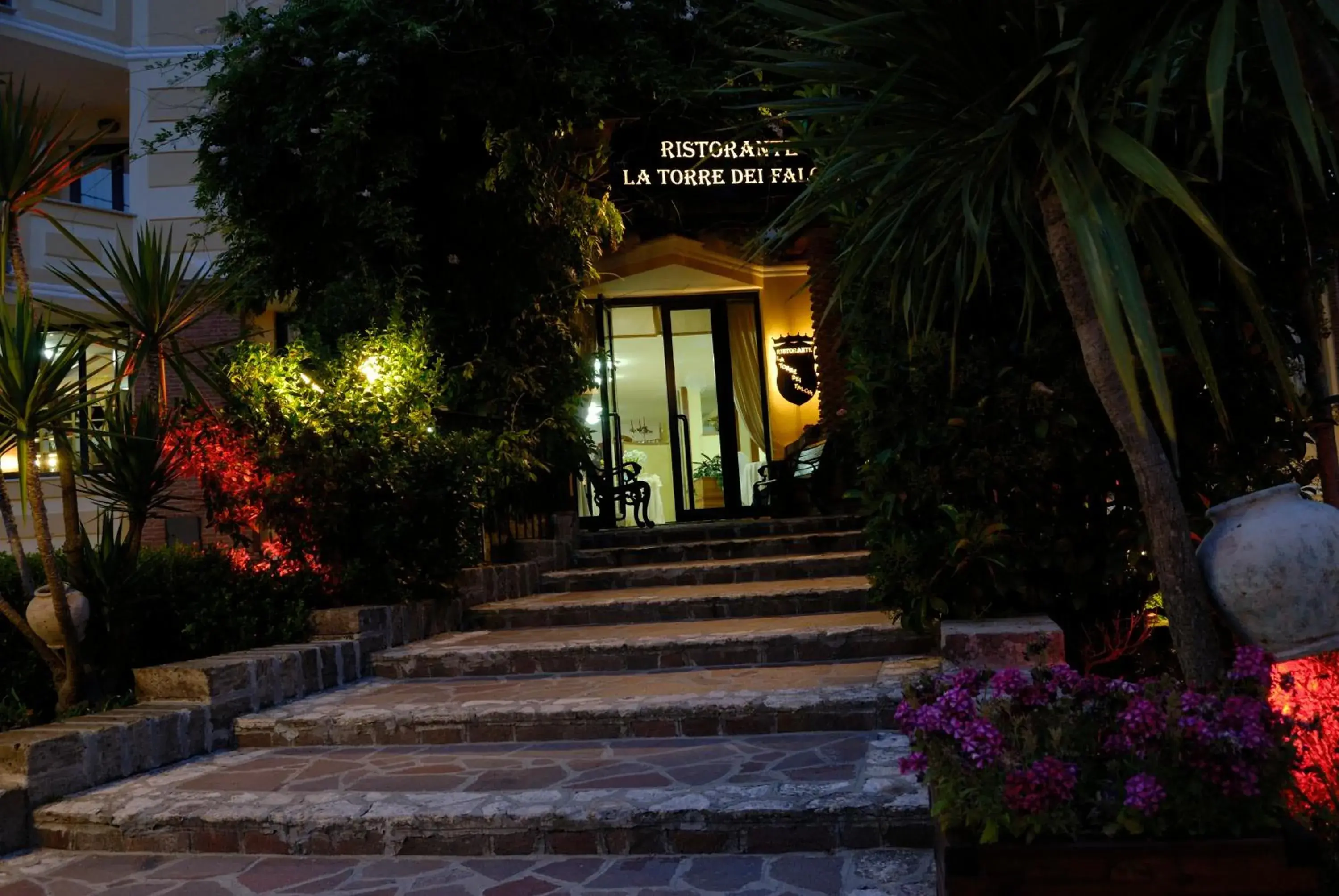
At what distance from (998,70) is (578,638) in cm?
420

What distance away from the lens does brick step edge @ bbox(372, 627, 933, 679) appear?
214 inches

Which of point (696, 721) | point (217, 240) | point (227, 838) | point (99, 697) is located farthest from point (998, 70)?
point (217, 240)

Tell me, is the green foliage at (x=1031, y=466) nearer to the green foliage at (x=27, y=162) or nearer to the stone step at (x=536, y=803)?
the stone step at (x=536, y=803)

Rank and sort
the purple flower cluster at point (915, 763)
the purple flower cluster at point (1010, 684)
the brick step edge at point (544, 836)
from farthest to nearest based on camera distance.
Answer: the brick step edge at point (544, 836), the purple flower cluster at point (1010, 684), the purple flower cluster at point (915, 763)

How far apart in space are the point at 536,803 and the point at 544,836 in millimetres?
135

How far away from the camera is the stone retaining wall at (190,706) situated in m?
4.19

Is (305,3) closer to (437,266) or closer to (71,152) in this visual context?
(437,266)

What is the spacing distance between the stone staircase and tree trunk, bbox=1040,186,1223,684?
1.03 meters

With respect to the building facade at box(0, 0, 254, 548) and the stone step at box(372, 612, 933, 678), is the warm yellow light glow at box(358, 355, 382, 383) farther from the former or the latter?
the building facade at box(0, 0, 254, 548)

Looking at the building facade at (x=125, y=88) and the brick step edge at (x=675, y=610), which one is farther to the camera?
the building facade at (x=125, y=88)

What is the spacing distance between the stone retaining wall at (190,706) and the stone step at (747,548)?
1871mm

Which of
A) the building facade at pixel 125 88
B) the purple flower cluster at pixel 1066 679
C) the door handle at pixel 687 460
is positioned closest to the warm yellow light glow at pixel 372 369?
the purple flower cluster at pixel 1066 679

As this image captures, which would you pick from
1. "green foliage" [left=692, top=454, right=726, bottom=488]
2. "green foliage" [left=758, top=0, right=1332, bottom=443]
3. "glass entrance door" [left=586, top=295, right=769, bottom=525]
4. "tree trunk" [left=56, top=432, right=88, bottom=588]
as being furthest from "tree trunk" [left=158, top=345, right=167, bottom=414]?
"green foliage" [left=692, top=454, right=726, bottom=488]

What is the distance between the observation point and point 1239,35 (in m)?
3.27
